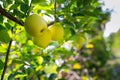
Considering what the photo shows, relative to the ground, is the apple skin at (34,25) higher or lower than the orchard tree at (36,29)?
lower

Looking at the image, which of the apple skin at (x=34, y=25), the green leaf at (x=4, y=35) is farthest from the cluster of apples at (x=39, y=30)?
the green leaf at (x=4, y=35)

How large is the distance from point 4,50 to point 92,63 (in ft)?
10.8

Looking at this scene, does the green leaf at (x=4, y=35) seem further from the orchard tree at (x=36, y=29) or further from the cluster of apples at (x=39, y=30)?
the cluster of apples at (x=39, y=30)

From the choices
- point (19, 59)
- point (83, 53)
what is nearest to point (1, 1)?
point (19, 59)

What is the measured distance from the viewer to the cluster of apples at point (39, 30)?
1.13m

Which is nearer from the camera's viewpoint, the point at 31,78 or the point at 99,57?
the point at 31,78

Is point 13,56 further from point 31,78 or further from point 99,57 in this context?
point 99,57

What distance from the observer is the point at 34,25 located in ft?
3.72

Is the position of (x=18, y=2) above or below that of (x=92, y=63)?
below

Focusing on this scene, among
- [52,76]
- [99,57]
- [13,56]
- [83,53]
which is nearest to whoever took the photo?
[13,56]

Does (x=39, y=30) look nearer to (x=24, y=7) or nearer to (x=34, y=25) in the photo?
(x=34, y=25)

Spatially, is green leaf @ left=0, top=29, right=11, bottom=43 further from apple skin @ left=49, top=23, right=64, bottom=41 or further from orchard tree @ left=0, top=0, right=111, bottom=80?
apple skin @ left=49, top=23, right=64, bottom=41

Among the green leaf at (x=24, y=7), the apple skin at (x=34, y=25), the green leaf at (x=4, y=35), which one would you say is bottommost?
the apple skin at (x=34, y=25)

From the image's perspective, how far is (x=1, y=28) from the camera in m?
1.26
